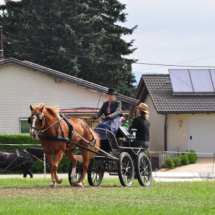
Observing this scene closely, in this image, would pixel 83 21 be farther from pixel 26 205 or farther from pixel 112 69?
pixel 26 205

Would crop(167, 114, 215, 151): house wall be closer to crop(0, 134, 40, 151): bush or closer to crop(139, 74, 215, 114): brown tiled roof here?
crop(139, 74, 215, 114): brown tiled roof

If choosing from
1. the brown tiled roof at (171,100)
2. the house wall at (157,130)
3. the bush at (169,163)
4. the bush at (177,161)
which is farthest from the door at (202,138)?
the bush at (169,163)

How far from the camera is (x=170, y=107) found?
3228 cm

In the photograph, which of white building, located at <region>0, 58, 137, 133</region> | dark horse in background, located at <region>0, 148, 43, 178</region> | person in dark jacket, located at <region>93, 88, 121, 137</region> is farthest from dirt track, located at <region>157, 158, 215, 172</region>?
person in dark jacket, located at <region>93, 88, 121, 137</region>

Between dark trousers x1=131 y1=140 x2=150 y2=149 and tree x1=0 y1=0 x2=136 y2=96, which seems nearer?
dark trousers x1=131 y1=140 x2=150 y2=149

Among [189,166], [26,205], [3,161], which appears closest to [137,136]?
[26,205]

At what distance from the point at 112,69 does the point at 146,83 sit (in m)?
16.9

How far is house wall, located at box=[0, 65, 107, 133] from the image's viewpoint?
33938 millimetres

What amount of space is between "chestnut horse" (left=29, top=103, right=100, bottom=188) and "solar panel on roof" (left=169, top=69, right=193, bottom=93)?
65.0 ft

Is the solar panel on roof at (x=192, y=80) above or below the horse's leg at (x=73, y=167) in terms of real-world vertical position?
above

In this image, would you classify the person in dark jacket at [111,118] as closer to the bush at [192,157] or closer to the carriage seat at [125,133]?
the carriage seat at [125,133]

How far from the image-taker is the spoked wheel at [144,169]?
15455mm

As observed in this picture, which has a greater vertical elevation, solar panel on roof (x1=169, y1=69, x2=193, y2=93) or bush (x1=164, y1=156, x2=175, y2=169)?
solar panel on roof (x1=169, y1=69, x2=193, y2=93)

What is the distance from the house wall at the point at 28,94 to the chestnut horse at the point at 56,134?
1904 cm
